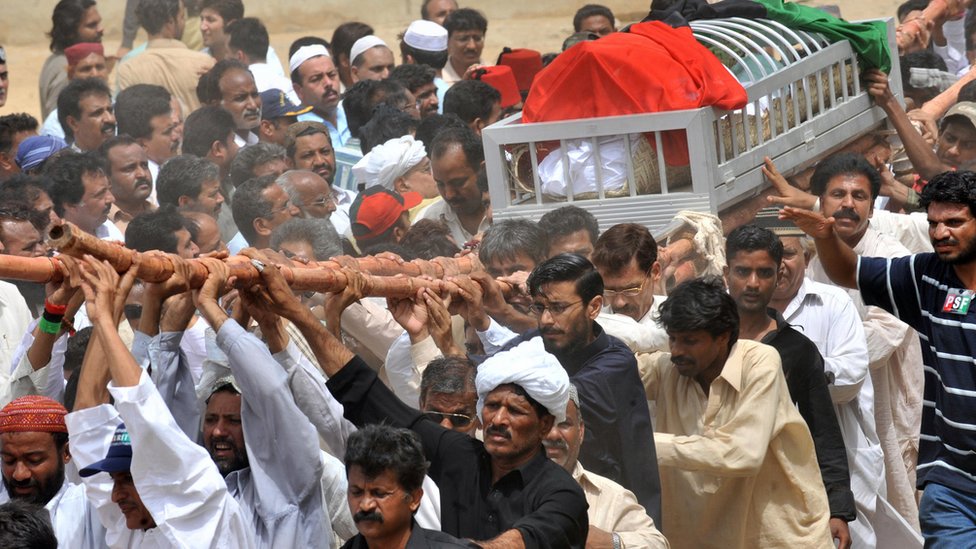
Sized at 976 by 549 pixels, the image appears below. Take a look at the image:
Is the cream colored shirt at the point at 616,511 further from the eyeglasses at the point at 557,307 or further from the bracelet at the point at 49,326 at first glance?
the bracelet at the point at 49,326

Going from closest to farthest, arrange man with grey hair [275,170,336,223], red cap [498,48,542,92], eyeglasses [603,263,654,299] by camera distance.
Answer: eyeglasses [603,263,654,299] < man with grey hair [275,170,336,223] < red cap [498,48,542,92]

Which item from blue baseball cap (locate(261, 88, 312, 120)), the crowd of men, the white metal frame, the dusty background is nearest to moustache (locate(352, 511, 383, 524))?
the crowd of men

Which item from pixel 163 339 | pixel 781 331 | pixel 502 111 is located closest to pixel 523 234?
pixel 781 331

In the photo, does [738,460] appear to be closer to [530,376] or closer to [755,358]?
[755,358]

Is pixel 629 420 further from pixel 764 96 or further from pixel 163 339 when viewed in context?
pixel 764 96

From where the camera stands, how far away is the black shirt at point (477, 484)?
4242 millimetres

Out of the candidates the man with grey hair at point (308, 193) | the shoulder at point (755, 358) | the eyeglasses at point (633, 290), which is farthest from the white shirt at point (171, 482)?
the man with grey hair at point (308, 193)

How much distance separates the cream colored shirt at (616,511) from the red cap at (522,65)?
6.47 metres

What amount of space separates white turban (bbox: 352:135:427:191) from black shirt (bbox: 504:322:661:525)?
11.7ft

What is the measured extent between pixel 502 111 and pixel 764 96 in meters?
2.61

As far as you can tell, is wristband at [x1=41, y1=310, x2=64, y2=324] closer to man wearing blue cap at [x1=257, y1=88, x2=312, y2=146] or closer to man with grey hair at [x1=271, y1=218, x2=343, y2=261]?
man with grey hair at [x1=271, y1=218, x2=343, y2=261]

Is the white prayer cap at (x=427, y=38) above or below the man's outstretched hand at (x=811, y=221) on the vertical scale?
below

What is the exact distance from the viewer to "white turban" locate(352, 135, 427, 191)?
28.6 feet

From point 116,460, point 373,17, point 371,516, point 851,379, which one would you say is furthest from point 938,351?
point 373,17
